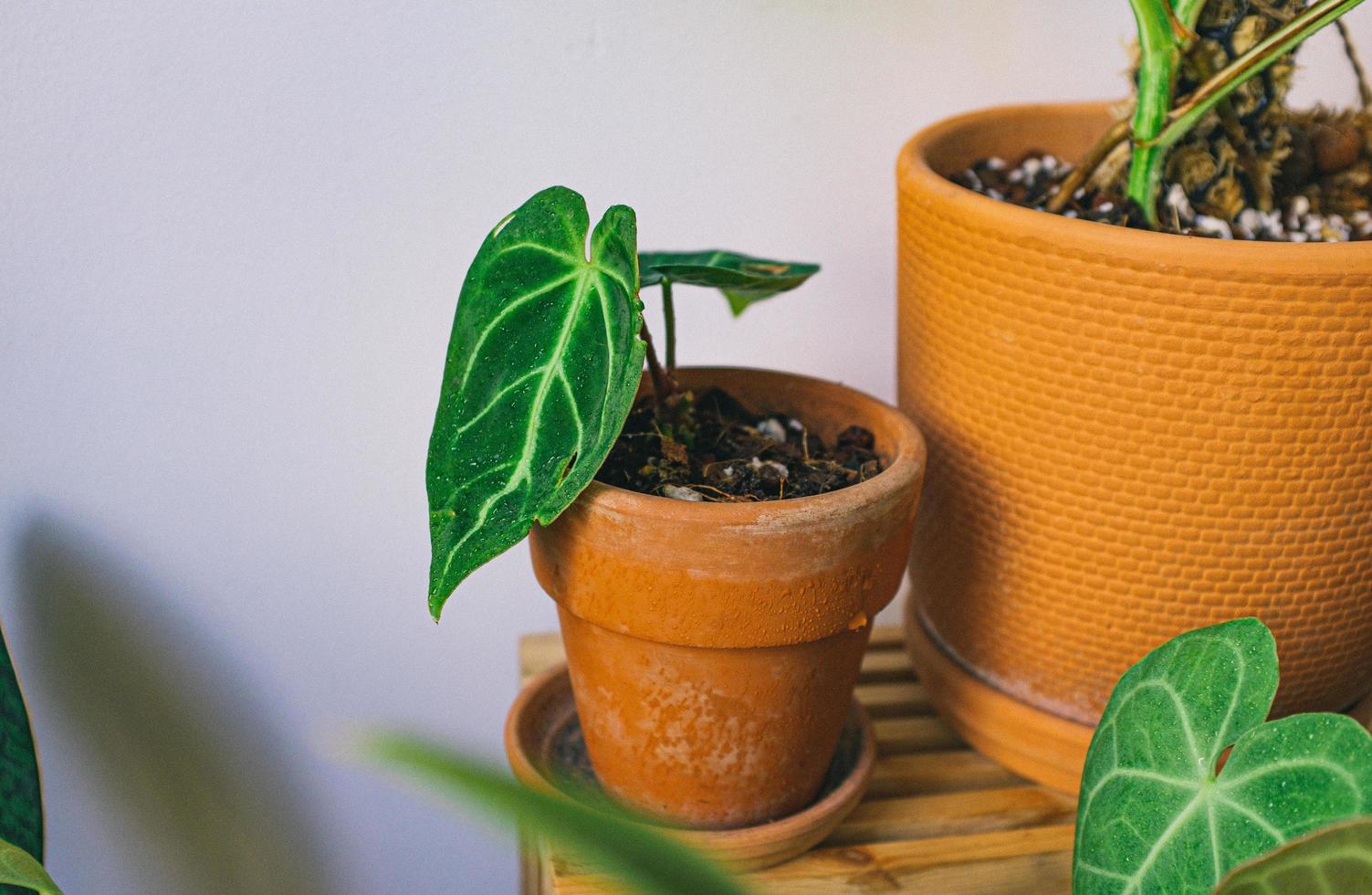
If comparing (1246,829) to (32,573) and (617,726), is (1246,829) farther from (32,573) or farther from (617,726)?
(32,573)

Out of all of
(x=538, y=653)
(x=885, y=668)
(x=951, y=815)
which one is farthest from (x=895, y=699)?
(x=538, y=653)

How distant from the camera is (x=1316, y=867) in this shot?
403 mm

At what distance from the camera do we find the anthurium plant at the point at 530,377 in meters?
0.57

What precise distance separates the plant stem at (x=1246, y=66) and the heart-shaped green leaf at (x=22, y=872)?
71 centimetres

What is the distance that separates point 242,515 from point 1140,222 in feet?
2.34

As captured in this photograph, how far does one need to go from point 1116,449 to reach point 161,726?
2.63ft

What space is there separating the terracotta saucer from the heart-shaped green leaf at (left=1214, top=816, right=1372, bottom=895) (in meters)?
0.30

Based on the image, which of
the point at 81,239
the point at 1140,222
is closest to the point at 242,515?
the point at 81,239

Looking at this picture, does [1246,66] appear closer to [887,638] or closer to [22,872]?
[887,638]

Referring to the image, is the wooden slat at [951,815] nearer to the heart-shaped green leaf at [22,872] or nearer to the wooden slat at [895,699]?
the wooden slat at [895,699]

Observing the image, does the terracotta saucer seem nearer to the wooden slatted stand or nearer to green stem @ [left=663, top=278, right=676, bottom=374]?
the wooden slatted stand

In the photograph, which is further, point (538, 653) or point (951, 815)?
point (538, 653)

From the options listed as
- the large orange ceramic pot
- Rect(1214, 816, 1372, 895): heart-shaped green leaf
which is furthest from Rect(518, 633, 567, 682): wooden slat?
Rect(1214, 816, 1372, 895): heart-shaped green leaf

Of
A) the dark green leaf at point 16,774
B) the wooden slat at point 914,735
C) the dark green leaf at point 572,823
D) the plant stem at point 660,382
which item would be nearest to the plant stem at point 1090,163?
the plant stem at point 660,382
